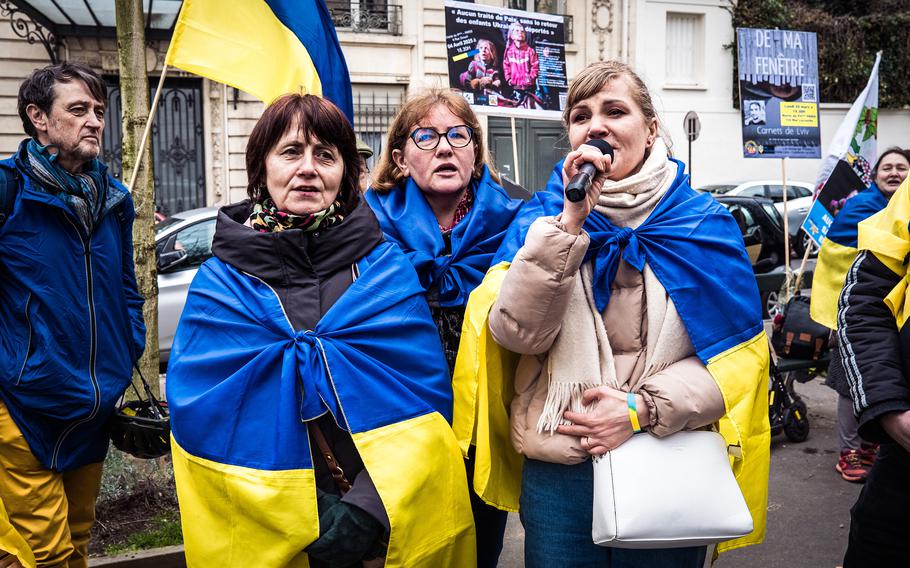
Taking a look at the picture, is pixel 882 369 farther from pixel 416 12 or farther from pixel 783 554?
pixel 416 12

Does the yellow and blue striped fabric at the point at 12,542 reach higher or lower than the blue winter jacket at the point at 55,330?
lower

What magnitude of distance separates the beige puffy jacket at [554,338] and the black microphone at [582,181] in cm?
11

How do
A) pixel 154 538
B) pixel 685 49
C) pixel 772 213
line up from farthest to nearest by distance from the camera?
pixel 685 49 → pixel 772 213 → pixel 154 538

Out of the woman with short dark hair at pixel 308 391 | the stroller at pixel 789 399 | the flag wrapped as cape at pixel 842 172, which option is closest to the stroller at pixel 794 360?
the stroller at pixel 789 399

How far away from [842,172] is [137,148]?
5596 mm

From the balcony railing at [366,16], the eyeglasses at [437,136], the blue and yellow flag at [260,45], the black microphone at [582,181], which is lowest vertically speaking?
the black microphone at [582,181]

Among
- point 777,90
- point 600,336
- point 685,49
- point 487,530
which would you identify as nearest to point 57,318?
point 487,530

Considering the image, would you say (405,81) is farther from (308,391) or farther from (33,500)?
(308,391)

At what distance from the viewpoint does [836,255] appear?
5.30 meters

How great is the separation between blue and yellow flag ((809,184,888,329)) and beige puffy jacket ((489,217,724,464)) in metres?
3.60

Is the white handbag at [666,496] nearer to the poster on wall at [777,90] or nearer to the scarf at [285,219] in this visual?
the scarf at [285,219]

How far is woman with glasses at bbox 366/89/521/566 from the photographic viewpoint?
2.84m

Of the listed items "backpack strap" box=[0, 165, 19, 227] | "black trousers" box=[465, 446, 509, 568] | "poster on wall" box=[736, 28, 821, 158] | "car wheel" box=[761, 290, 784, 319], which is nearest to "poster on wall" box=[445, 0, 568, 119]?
"poster on wall" box=[736, 28, 821, 158]

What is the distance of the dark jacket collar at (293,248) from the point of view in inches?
89.7
